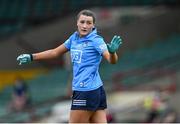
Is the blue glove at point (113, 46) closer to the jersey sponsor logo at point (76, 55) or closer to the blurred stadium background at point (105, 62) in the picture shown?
the jersey sponsor logo at point (76, 55)

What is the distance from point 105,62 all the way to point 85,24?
14378 mm

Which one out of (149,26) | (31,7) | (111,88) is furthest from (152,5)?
(111,88)

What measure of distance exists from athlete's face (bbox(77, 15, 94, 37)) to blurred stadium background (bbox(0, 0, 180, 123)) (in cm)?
921

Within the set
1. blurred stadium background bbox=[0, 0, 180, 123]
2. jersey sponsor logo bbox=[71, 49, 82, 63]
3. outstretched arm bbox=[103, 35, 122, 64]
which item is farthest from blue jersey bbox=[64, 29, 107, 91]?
blurred stadium background bbox=[0, 0, 180, 123]

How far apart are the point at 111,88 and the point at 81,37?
10.7 m

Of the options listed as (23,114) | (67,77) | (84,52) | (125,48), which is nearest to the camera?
(84,52)

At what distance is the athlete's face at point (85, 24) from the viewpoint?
6305 mm

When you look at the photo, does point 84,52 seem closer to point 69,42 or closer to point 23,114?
point 69,42

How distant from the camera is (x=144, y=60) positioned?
19531 millimetres

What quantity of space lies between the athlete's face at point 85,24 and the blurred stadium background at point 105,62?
9212 mm

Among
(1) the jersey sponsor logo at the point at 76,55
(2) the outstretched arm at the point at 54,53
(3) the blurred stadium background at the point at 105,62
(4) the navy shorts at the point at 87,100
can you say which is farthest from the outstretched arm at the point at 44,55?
(3) the blurred stadium background at the point at 105,62

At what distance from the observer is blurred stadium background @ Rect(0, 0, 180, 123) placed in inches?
653

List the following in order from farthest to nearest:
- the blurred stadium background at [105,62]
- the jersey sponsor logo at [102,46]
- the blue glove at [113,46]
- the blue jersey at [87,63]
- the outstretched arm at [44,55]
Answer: the blurred stadium background at [105,62] → the outstretched arm at [44,55] → the blue jersey at [87,63] → the jersey sponsor logo at [102,46] → the blue glove at [113,46]

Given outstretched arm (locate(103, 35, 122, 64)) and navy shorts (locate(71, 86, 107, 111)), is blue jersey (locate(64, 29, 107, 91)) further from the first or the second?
outstretched arm (locate(103, 35, 122, 64))
